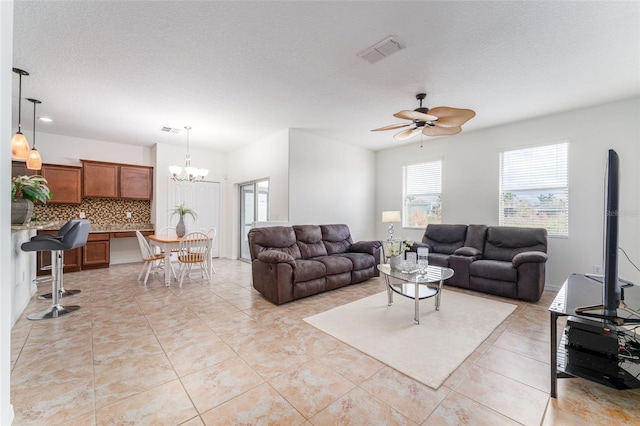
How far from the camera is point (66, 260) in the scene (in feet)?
17.0

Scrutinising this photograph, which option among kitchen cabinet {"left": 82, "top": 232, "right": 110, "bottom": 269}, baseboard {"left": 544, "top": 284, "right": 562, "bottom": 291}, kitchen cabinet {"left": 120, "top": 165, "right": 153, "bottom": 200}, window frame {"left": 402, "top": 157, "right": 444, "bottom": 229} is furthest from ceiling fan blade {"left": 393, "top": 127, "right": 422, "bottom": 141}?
kitchen cabinet {"left": 82, "top": 232, "right": 110, "bottom": 269}

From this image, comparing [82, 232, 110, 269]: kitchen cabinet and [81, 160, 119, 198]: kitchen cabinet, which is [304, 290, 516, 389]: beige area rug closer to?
[82, 232, 110, 269]: kitchen cabinet

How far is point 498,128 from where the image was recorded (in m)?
4.84

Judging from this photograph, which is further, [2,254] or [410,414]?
[410,414]

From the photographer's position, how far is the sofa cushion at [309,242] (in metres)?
4.60

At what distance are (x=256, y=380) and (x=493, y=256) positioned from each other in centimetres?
420

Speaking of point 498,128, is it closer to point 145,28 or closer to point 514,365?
point 514,365

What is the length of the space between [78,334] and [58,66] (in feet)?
9.35

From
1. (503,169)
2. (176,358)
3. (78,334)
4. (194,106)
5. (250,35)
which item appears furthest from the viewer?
(503,169)

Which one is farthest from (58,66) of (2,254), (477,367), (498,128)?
(498,128)

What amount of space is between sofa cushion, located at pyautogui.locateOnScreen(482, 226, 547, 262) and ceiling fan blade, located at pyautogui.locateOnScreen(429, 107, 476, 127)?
2307mm

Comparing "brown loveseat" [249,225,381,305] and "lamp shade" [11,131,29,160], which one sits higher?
"lamp shade" [11,131,29,160]

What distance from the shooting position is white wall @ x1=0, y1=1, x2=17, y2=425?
4.73 ft

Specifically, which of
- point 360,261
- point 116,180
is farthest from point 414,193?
point 116,180
